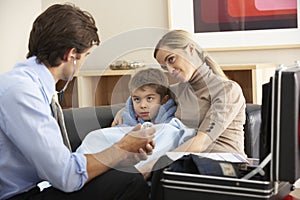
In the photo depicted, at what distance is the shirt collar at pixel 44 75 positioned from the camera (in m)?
1.84

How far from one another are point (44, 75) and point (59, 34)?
0.14 m

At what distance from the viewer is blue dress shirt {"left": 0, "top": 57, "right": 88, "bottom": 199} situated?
168cm

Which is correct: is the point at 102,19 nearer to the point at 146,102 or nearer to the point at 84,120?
the point at 84,120

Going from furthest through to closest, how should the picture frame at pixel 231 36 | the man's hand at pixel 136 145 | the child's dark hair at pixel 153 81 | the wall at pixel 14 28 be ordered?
1. the wall at pixel 14 28
2. the picture frame at pixel 231 36
3. the child's dark hair at pixel 153 81
4. the man's hand at pixel 136 145

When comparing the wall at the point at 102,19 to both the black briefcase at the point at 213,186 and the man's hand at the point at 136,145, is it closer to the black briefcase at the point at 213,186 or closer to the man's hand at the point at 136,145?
the man's hand at the point at 136,145

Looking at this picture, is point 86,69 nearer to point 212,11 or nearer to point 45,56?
point 212,11

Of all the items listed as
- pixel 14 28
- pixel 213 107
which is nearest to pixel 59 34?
pixel 213 107

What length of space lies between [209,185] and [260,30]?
1973 millimetres

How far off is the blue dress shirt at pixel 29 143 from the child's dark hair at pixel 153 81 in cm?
44

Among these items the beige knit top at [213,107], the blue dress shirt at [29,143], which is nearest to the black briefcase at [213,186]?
the blue dress shirt at [29,143]

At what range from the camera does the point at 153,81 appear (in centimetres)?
213

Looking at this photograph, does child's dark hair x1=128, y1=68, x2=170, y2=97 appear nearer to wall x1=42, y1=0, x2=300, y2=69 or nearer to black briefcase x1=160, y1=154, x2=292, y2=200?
black briefcase x1=160, y1=154, x2=292, y2=200

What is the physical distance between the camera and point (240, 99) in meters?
2.22

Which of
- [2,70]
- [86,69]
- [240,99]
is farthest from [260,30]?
[2,70]
